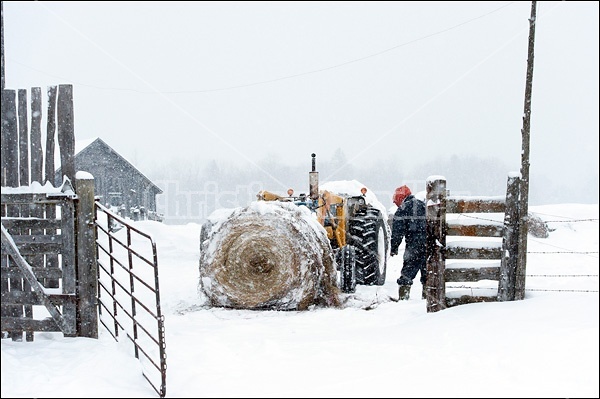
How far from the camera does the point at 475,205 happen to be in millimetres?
5715

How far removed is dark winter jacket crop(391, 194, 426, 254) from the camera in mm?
7668

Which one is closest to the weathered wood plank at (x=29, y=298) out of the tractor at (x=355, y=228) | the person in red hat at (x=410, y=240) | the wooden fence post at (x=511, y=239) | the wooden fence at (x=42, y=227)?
the wooden fence at (x=42, y=227)

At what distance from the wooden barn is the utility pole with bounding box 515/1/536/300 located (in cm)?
1883

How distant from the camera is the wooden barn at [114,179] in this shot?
23.3 m

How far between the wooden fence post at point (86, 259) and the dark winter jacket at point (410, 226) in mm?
4552

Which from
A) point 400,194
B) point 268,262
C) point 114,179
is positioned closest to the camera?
point 268,262

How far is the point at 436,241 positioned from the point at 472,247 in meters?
0.40

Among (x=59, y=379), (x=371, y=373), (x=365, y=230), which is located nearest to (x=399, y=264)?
(x=365, y=230)

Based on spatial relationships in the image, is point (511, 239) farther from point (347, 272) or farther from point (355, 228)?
point (355, 228)

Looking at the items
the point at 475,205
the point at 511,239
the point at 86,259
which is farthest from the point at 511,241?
the point at 86,259

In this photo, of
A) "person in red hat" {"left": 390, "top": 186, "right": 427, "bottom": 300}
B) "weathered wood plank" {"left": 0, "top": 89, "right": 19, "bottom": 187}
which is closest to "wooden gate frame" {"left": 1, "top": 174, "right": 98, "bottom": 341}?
"weathered wood plank" {"left": 0, "top": 89, "right": 19, "bottom": 187}

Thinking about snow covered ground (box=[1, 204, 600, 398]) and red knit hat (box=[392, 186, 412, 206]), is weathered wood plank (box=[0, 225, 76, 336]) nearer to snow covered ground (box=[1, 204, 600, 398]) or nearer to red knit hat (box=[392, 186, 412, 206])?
snow covered ground (box=[1, 204, 600, 398])

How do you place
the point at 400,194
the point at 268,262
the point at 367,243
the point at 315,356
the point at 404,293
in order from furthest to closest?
1. the point at 367,243
2. the point at 400,194
3. the point at 404,293
4. the point at 268,262
5. the point at 315,356

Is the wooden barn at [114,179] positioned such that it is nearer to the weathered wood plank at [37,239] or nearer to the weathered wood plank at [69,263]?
the weathered wood plank at [37,239]
